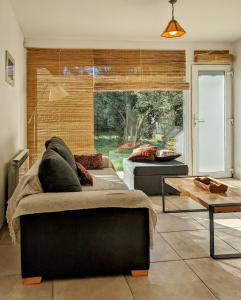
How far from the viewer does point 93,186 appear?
11.3ft

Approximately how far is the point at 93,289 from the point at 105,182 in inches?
59.7

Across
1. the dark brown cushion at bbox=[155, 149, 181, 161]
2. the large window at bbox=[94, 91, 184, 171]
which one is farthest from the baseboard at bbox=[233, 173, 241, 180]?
the dark brown cushion at bbox=[155, 149, 181, 161]

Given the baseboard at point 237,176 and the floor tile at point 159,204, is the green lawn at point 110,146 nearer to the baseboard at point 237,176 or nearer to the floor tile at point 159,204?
the floor tile at point 159,204

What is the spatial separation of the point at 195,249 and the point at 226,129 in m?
3.87

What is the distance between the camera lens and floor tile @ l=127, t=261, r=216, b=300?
7.07 feet

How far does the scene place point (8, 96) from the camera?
13.3ft

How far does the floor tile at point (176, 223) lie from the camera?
354 cm

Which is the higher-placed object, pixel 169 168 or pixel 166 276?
pixel 169 168

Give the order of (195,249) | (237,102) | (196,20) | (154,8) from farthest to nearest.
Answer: (237,102) < (196,20) < (154,8) < (195,249)

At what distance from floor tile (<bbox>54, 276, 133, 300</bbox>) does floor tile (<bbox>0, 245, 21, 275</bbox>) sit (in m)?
0.41

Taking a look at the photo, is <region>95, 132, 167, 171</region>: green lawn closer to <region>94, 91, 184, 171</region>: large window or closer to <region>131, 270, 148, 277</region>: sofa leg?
<region>94, 91, 184, 171</region>: large window

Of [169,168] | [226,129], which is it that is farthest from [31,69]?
[226,129]

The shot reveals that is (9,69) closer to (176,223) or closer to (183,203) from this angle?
(176,223)

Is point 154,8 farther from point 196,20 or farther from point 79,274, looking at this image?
point 79,274
